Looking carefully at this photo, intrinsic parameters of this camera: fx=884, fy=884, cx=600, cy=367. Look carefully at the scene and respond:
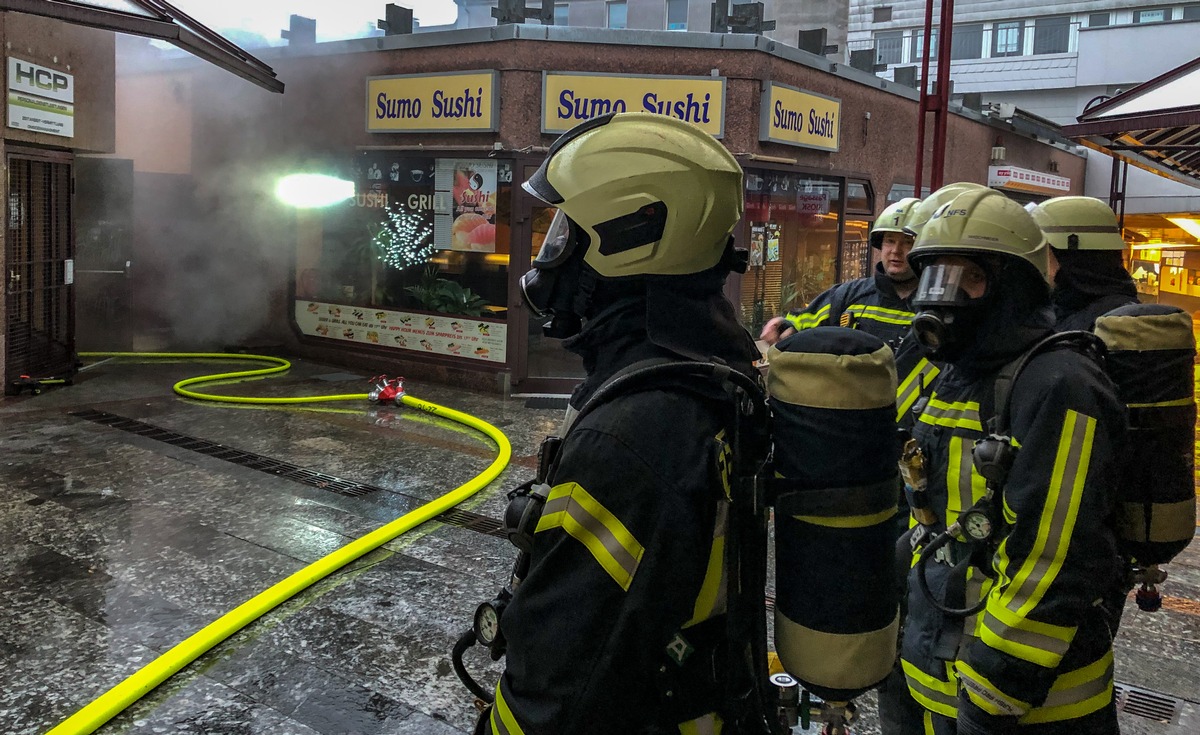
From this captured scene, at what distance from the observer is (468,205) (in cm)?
1062

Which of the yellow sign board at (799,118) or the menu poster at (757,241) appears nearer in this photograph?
the yellow sign board at (799,118)

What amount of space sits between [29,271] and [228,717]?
8249 mm

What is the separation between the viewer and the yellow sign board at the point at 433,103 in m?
10.2

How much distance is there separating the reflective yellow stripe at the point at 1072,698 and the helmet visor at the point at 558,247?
1.64m

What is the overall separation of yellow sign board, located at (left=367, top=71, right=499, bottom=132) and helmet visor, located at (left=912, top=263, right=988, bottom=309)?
27.2 ft

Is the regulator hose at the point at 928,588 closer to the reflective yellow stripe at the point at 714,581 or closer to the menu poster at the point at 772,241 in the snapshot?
the reflective yellow stripe at the point at 714,581

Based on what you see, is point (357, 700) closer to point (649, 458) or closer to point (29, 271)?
point (649, 458)

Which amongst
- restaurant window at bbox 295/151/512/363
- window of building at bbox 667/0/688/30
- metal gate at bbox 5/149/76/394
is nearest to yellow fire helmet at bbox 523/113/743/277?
restaurant window at bbox 295/151/512/363

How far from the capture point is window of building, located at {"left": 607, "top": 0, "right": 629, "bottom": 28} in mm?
35406

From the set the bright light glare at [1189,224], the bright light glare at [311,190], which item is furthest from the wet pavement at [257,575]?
the bright light glare at [1189,224]

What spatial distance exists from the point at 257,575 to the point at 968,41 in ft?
138

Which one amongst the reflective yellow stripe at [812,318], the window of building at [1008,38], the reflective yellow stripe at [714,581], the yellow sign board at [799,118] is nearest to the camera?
the reflective yellow stripe at [714,581]

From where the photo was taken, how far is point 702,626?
1.71 m

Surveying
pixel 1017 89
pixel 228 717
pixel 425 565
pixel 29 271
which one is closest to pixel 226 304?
pixel 29 271
